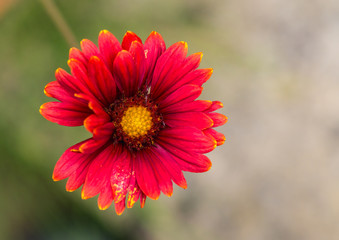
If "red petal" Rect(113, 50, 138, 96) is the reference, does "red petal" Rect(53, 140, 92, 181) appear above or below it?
below

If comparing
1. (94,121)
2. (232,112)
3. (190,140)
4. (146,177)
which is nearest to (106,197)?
(146,177)

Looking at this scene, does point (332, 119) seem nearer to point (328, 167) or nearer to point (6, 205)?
point (328, 167)

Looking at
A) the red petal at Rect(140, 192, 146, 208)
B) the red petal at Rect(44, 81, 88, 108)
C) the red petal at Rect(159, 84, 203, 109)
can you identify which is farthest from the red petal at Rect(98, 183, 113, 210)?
the red petal at Rect(159, 84, 203, 109)

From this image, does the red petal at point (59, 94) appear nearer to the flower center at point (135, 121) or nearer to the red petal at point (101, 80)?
the red petal at point (101, 80)

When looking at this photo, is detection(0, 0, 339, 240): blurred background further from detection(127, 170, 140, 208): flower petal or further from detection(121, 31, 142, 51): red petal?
detection(121, 31, 142, 51): red petal

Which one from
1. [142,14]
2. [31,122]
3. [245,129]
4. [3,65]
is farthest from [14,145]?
[245,129]

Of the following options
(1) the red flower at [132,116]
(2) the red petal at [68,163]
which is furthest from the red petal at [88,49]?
(2) the red petal at [68,163]
